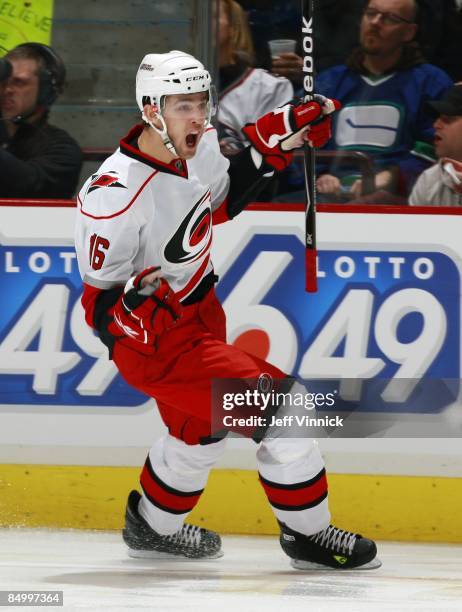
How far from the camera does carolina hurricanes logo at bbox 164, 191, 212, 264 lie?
3459 millimetres

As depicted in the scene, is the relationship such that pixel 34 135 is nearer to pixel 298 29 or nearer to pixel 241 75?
pixel 241 75

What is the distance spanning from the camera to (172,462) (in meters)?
3.62

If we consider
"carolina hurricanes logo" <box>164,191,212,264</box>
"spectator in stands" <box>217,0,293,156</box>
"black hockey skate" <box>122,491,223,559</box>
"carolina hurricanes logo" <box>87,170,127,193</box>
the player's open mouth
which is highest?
"spectator in stands" <box>217,0,293,156</box>

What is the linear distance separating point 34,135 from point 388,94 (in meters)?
1.03

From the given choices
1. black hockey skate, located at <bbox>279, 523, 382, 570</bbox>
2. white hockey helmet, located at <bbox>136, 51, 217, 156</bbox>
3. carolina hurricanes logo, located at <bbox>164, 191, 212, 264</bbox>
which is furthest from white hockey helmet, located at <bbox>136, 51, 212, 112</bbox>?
black hockey skate, located at <bbox>279, 523, 382, 570</bbox>

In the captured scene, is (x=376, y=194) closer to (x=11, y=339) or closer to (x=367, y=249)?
(x=367, y=249)

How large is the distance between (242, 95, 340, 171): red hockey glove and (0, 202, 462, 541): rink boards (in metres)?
0.51

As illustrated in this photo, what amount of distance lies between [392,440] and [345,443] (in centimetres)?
13

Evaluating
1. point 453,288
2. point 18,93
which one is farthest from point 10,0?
point 453,288

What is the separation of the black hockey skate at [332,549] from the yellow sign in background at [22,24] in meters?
1.65

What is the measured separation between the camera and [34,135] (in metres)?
4.25

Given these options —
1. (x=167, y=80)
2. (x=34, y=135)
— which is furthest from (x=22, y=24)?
(x=167, y=80)

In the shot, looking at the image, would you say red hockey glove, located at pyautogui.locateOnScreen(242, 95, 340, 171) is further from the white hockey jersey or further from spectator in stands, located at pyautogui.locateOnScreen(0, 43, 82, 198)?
spectator in stands, located at pyautogui.locateOnScreen(0, 43, 82, 198)

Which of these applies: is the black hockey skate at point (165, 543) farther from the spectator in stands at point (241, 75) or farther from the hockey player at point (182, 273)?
the spectator in stands at point (241, 75)
